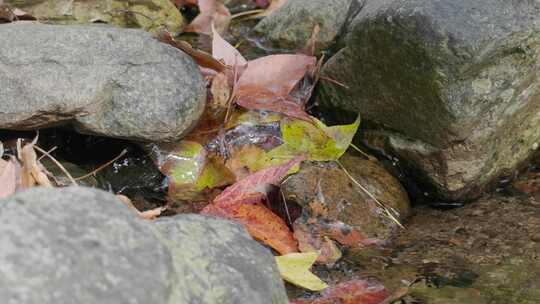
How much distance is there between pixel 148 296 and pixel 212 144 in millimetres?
1327

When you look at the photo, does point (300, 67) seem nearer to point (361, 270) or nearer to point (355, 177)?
point (355, 177)

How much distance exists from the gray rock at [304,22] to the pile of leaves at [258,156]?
382 mm

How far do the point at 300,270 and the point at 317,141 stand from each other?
0.64 m

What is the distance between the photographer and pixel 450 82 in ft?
7.02

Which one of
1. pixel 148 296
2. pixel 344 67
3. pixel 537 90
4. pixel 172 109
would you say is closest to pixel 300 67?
pixel 344 67

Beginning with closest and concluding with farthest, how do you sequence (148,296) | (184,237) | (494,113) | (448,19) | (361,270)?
(148,296)
(184,237)
(361,270)
(448,19)
(494,113)

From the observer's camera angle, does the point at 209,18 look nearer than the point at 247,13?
Yes

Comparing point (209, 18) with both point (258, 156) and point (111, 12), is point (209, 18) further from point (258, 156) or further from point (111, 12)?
point (258, 156)

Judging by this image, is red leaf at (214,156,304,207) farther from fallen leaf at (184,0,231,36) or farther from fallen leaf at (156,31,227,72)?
fallen leaf at (184,0,231,36)

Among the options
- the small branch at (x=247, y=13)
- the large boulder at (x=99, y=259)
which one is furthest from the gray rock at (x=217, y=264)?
the small branch at (x=247, y=13)

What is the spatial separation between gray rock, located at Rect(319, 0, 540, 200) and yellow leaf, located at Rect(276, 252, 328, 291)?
2.33 ft

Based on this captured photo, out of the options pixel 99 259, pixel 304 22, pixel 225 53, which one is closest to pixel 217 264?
pixel 99 259

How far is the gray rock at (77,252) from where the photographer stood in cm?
102

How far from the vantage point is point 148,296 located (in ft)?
3.52
